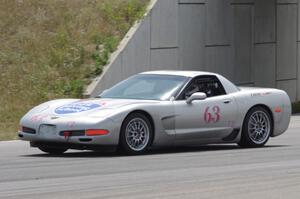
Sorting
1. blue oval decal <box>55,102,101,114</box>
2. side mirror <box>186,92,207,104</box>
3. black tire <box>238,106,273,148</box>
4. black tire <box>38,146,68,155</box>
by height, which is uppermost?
side mirror <box>186,92,207,104</box>

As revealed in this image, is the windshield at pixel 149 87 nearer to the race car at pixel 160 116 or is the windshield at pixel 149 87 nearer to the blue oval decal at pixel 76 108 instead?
the race car at pixel 160 116

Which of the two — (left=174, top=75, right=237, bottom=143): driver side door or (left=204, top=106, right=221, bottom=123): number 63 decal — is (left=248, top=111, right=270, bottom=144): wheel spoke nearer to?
(left=174, top=75, right=237, bottom=143): driver side door

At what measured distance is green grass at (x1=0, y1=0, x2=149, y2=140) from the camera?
22.6 meters

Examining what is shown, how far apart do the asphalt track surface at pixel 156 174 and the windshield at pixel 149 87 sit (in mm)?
852

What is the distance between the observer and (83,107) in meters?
14.3

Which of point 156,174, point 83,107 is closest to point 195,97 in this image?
point 83,107

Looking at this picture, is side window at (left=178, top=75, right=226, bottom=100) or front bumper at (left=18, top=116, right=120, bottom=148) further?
side window at (left=178, top=75, right=226, bottom=100)

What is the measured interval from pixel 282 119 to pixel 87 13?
11.1 metres

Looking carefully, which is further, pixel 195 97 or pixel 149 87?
pixel 149 87

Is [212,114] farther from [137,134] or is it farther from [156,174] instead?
[156,174]

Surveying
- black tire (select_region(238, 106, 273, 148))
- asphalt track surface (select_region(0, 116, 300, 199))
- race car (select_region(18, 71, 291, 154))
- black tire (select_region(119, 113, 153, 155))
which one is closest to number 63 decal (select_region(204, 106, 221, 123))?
race car (select_region(18, 71, 291, 154))

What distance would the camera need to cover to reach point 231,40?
96.9 ft

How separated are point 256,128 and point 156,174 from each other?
4505 millimetres

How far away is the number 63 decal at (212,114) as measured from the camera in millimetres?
15234
